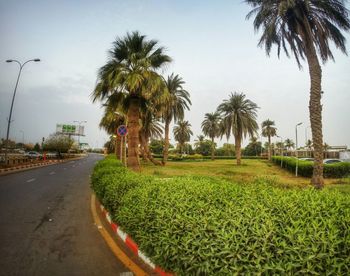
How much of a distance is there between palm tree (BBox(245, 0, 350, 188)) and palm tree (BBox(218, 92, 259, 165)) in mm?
24697

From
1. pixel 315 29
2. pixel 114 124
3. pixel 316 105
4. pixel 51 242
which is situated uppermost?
pixel 315 29

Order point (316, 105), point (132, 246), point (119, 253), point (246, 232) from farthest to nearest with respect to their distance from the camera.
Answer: point (316, 105)
point (132, 246)
point (119, 253)
point (246, 232)

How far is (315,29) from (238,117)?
25.8 m

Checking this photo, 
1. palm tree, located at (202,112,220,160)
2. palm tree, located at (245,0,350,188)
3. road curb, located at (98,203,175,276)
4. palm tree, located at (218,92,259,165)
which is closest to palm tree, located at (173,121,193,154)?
palm tree, located at (202,112,220,160)

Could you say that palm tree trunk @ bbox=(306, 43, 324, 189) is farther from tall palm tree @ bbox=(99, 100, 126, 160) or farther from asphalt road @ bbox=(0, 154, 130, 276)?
tall palm tree @ bbox=(99, 100, 126, 160)

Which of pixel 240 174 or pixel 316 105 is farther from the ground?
pixel 316 105

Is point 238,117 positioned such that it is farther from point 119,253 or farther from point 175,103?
point 119,253

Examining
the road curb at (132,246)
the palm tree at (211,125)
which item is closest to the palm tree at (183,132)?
the palm tree at (211,125)

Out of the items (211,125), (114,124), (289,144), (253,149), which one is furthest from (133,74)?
(289,144)

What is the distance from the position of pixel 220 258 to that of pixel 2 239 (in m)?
5.18

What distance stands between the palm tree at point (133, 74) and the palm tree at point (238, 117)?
95.1 feet

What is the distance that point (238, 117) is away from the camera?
4366 centimetres

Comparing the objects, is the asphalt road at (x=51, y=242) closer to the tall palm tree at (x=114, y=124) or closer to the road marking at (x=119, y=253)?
the road marking at (x=119, y=253)

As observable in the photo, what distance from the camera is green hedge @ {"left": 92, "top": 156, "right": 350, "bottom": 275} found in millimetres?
2580
